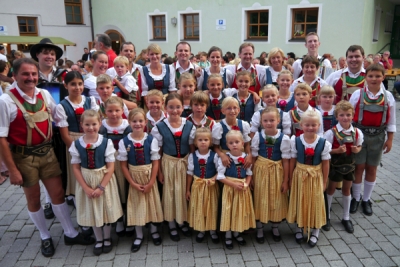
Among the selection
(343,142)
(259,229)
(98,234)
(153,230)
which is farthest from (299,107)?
(98,234)

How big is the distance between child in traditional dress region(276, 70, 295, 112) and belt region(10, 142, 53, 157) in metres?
2.54

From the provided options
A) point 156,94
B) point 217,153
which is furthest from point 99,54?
point 217,153

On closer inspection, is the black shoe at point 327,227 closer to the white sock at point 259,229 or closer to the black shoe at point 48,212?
the white sock at point 259,229

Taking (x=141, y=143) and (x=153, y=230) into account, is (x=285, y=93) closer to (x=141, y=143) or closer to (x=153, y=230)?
(x=141, y=143)

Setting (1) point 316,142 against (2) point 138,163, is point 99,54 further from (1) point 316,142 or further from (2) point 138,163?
(1) point 316,142

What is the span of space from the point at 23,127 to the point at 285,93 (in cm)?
278

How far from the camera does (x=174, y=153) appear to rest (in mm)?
3264

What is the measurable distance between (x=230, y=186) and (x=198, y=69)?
6.14 ft

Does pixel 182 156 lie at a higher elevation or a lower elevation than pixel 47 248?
higher

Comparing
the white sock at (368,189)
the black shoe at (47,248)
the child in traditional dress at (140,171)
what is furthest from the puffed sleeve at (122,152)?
the white sock at (368,189)

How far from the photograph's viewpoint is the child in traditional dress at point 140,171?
3102 mm

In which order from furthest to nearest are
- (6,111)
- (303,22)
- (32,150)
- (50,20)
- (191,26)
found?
(50,20)
(191,26)
(303,22)
(32,150)
(6,111)

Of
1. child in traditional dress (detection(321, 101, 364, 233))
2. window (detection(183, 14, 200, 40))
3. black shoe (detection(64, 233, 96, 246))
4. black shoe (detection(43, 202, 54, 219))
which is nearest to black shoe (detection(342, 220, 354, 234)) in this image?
child in traditional dress (detection(321, 101, 364, 233))

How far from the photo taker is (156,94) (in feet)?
11.0
